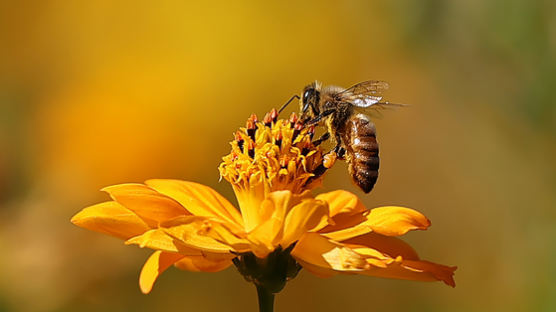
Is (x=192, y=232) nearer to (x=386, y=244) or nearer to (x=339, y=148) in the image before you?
(x=386, y=244)

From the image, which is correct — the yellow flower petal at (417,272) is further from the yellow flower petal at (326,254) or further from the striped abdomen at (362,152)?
the striped abdomen at (362,152)

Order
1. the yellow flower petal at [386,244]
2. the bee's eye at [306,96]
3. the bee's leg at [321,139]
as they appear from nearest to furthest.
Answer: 1. the yellow flower petal at [386,244]
2. the bee's leg at [321,139]
3. the bee's eye at [306,96]

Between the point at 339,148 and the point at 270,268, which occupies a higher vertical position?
the point at 339,148

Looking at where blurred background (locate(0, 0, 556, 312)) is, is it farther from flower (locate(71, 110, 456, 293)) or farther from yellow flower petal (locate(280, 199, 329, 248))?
yellow flower petal (locate(280, 199, 329, 248))

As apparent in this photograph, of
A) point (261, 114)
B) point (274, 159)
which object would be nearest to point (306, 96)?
point (274, 159)

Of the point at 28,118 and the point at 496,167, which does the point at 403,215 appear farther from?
the point at 28,118

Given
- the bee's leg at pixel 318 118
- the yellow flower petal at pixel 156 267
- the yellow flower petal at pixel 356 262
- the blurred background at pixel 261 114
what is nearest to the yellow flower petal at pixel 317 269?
the yellow flower petal at pixel 356 262

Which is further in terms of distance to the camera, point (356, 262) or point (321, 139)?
point (321, 139)
